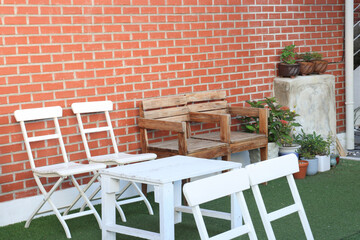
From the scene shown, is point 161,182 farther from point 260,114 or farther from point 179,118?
point 260,114

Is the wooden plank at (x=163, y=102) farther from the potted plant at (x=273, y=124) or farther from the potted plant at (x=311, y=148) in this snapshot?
the potted plant at (x=311, y=148)

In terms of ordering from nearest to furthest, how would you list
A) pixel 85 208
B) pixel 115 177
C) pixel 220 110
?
pixel 115 177
pixel 85 208
pixel 220 110

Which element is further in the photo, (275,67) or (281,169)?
(275,67)

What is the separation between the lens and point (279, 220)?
497cm

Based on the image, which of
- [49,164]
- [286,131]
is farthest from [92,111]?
[286,131]

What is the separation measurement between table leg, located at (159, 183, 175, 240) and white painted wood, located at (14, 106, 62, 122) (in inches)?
72.4

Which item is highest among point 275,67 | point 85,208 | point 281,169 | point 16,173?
point 275,67

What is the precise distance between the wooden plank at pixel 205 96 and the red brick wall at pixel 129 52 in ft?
0.42

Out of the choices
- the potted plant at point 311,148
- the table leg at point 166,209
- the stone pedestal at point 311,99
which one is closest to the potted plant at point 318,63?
the stone pedestal at point 311,99

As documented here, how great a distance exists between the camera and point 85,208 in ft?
18.4

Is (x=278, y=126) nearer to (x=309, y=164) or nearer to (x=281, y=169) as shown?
(x=309, y=164)

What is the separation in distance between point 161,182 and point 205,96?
2755 millimetres

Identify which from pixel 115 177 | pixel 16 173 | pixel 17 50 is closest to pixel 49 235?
pixel 16 173

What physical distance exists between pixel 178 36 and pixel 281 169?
3.09m
